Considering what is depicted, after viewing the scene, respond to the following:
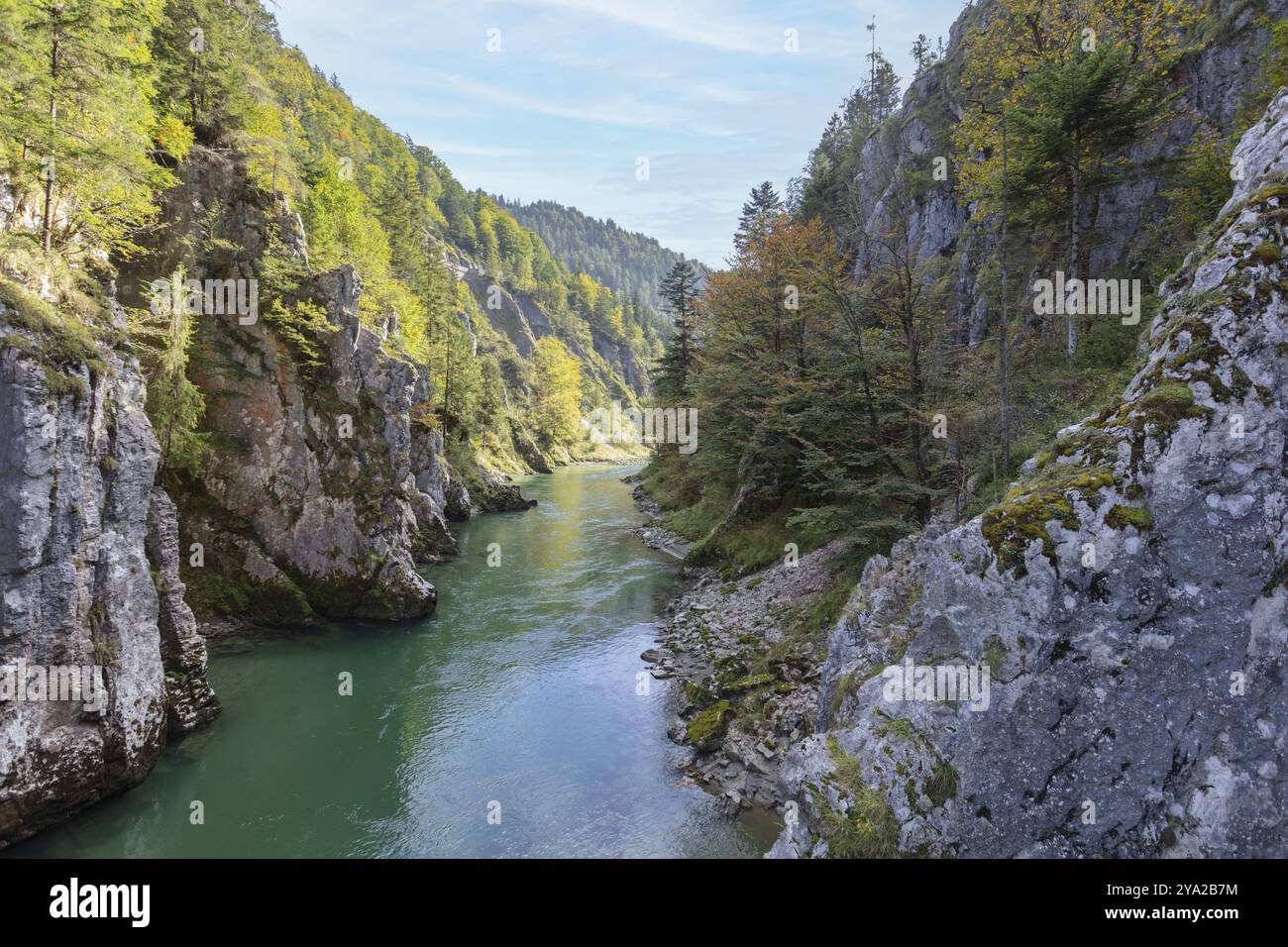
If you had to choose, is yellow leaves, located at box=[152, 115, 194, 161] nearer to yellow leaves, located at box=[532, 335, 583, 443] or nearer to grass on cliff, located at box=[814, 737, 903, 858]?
grass on cliff, located at box=[814, 737, 903, 858]

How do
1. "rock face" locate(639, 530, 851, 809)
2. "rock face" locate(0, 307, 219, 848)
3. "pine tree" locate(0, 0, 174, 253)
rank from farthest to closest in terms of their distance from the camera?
"rock face" locate(639, 530, 851, 809)
"pine tree" locate(0, 0, 174, 253)
"rock face" locate(0, 307, 219, 848)

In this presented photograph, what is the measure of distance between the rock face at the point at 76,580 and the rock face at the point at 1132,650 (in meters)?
12.5

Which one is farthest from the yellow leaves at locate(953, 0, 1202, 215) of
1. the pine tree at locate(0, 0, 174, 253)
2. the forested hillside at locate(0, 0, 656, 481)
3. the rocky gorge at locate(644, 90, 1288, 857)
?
the forested hillside at locate(0, 0, 656, 481)

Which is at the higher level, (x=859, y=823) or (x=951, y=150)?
(x=951, y=150)

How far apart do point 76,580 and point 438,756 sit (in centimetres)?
779

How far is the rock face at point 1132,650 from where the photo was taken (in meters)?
6.27

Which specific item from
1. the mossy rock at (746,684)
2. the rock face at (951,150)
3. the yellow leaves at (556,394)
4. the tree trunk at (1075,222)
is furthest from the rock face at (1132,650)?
the yellow leaves at (556,394)

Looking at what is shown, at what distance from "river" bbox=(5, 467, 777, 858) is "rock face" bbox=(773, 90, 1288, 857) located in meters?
4.61

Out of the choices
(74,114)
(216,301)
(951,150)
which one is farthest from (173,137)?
(951,150)

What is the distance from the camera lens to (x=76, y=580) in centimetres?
1103

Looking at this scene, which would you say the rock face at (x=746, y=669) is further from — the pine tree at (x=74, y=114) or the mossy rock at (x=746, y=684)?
the pine tree at (x=74, y=114)

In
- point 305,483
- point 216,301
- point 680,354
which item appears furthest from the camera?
point 680,354

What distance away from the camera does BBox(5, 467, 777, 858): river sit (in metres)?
10.8

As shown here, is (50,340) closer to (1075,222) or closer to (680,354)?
(1075,222)
